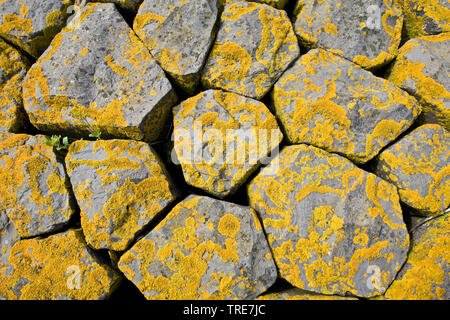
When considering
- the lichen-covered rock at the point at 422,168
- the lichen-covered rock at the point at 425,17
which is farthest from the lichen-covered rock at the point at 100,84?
the lichen-covered rock at the point at 425,17

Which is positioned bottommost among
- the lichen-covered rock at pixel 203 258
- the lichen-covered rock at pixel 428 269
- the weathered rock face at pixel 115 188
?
the lichen-covered rock at pixel 428 269

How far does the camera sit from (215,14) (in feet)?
6.77

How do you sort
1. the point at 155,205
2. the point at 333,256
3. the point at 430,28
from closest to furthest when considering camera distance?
the point at 333,256 < the point at 155,205 < the point at 430,28

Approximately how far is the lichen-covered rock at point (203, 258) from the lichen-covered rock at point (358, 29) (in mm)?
1397

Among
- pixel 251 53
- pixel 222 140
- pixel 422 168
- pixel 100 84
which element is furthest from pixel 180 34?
pixel 422 168

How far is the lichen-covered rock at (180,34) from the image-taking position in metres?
2.01

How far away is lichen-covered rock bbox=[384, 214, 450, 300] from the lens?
68.0 inches

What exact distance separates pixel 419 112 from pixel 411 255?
99cm

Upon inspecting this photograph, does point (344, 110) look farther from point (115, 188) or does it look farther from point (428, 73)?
point (115, 188)

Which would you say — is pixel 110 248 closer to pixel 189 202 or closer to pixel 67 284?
pixel 67 284

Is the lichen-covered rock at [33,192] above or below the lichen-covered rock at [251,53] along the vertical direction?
below

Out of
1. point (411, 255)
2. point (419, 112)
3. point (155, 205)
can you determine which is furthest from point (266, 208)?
point (419, 112)

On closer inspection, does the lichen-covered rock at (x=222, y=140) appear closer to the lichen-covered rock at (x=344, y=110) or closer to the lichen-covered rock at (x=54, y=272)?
the lichen-covered rock at (x=344, y=110)

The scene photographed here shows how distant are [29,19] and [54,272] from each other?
1.82 m
